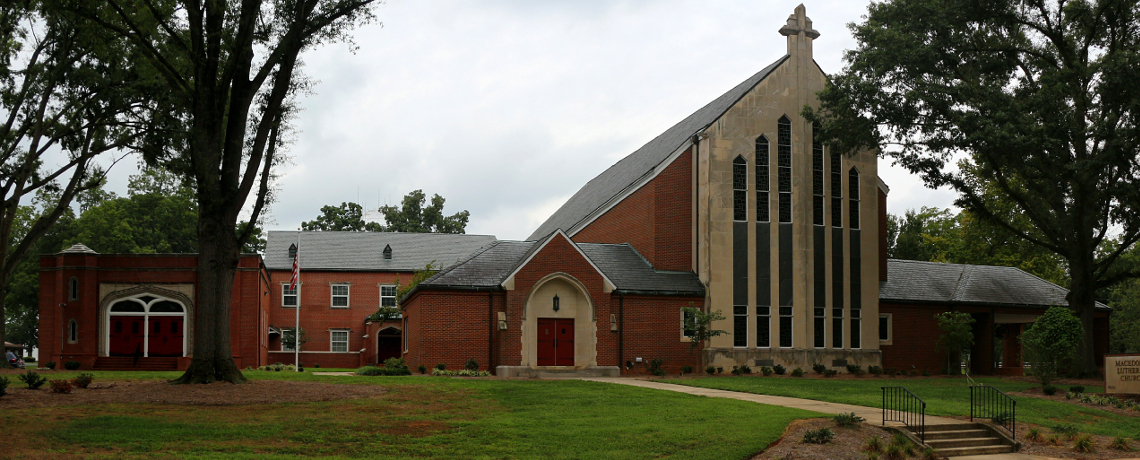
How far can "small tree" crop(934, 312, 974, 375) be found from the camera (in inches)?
1506

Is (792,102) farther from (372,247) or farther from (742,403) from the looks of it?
(372,247)

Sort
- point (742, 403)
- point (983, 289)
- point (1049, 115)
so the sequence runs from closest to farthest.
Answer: point (742, 403) < point (1049, 115) < point (983, 289)

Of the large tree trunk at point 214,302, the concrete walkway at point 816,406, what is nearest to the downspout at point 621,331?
the concrete walkway at point 816,406

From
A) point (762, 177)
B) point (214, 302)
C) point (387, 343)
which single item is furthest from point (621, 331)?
point (387, 343)

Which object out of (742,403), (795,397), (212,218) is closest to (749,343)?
(795,397)

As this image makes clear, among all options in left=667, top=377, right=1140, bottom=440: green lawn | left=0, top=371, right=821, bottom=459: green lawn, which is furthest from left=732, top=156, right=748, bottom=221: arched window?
left=0, top=371, right=821, bottom=459: green lawn

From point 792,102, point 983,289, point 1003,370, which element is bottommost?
point 1003,370

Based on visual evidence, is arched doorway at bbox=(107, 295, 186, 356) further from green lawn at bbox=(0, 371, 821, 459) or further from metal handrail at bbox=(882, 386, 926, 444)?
metal handrail at bbox=(882, 386, 926, 444)

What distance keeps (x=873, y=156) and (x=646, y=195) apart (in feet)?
33.7

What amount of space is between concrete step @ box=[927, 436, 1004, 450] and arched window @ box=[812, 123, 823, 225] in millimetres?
20215

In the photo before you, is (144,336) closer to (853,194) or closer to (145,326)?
(145,326)

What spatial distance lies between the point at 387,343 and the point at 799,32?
30966mm

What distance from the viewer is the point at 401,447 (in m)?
14.9

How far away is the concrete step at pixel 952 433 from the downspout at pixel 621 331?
1666 centimetres
